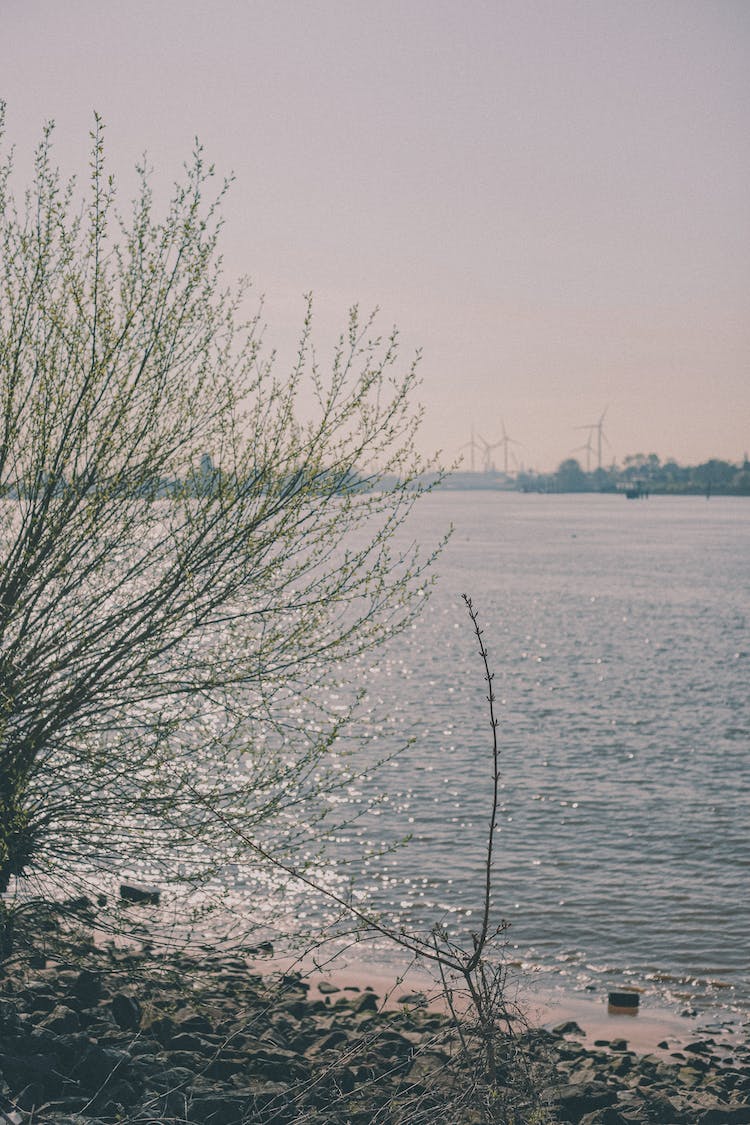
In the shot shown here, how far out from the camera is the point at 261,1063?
10.3 meters

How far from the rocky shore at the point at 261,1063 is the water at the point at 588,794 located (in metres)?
3.19

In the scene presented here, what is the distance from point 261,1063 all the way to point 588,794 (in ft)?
52.8

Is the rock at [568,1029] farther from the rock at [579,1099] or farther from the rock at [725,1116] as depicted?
the rock at [725,1116]

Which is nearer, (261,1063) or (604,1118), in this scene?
(604,1118)

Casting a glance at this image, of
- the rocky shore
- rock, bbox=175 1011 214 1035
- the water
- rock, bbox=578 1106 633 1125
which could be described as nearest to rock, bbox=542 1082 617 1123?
the rocky shore

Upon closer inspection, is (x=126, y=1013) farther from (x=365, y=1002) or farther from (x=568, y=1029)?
(x=568, y=1029)

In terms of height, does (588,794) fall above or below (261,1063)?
below

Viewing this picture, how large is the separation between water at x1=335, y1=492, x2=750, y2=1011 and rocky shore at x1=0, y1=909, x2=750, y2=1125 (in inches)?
125

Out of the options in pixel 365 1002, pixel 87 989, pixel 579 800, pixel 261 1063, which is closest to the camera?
pixel 261 1063

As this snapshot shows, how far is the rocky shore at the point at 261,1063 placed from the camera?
8508mm

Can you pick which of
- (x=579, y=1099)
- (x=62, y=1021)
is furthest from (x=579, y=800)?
(x=62, y=1021)

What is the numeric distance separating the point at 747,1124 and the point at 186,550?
781 centimetres

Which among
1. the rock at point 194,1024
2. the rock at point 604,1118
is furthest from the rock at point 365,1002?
the rock at point 604,1118

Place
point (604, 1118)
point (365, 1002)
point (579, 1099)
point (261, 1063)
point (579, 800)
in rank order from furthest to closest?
point (579, 800)
point (365, 1002)
point (261, 1063)
point (579, 1099)
point (604, 1118)
